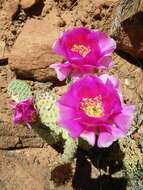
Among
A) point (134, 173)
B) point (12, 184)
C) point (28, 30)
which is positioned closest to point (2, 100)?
point (28, 30)

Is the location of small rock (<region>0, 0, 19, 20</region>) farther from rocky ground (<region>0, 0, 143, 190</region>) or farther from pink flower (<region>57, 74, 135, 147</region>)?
pink flower (<region>57, 74, 135, 147</region>)

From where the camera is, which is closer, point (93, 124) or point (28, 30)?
point (93, 124)

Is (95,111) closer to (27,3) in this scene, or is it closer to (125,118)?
(125,118)

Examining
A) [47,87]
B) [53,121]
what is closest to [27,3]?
[47,87]

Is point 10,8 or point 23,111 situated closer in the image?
point 23,111

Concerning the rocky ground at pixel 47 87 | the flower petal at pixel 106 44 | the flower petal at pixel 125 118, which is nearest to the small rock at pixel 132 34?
the rocky ground at pixel 47 87

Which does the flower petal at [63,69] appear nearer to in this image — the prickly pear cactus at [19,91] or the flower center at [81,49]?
the flower center at [81,49]

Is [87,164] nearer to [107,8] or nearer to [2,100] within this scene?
[2,100]

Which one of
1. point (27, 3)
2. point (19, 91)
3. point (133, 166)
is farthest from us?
point (27, 3)
